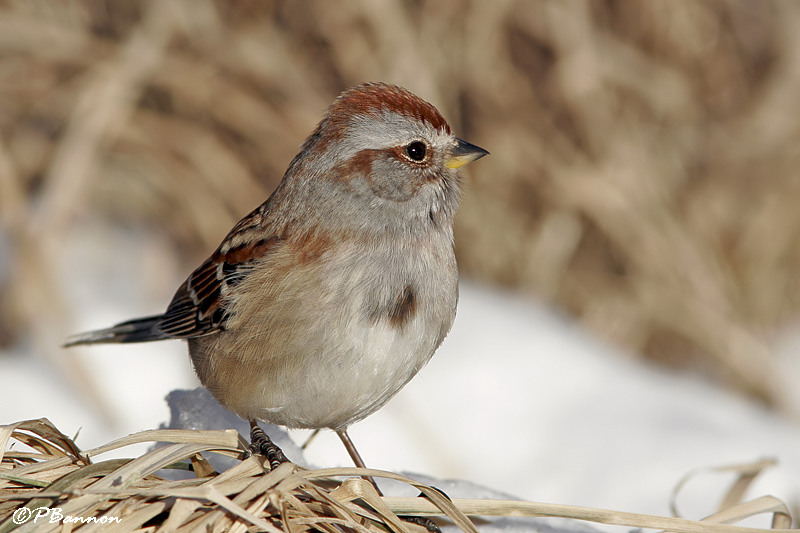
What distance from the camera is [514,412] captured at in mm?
4234

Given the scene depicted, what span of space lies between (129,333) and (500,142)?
2.99 meters

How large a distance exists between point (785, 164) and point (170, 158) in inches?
146

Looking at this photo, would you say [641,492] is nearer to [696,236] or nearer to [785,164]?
[696,236]

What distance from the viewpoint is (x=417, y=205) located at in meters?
2.60

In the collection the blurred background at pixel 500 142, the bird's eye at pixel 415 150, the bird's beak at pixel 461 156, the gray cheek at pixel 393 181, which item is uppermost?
the blurred background at pixel 500 142

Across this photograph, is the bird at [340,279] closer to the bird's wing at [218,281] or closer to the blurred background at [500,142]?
the bird's wing at [218,281]

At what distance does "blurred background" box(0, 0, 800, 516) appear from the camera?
492 centimetres

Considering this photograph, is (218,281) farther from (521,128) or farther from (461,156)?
(521,128)

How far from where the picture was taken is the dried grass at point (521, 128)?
497 cm

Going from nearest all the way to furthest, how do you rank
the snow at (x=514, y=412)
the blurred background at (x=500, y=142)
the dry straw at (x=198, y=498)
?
the dry straw at (x=198, y=498)
the snow at (x=514, y=412)
the blurred background at (x=500, y=142)

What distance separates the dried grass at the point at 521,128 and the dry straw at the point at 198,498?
117 inches

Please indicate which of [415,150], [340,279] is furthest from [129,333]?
[415,150]

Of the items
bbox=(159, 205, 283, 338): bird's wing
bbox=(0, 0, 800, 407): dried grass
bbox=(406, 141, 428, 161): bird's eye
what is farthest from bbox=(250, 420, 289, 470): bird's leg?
bbox=(0, 0, 800, 407): dried grass

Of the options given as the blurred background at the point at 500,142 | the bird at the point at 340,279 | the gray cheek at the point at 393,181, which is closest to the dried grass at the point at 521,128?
the blurred background at the point at 500,142
